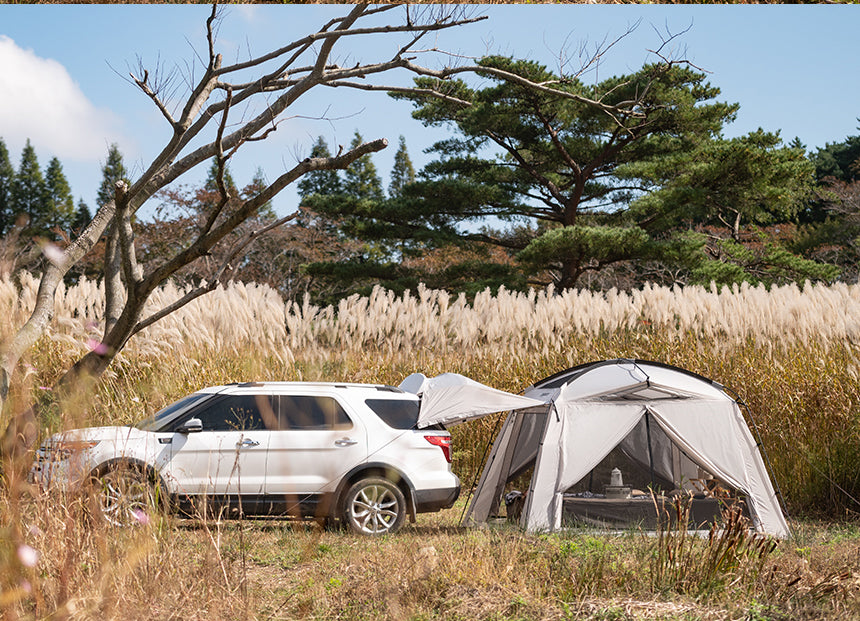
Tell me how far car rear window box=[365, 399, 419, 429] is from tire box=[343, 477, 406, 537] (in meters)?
0.58

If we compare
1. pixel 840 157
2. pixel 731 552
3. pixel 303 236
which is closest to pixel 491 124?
pixel 303 236

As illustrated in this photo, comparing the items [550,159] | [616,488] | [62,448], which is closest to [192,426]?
[62,448]

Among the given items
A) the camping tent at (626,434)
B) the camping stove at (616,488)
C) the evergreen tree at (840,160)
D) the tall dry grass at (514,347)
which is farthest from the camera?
the evergreen tree at (840,160)

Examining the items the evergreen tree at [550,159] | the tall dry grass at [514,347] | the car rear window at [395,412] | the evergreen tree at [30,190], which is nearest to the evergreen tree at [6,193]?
the evergreen tree at [30,190]

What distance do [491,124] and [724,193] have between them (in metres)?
6.99

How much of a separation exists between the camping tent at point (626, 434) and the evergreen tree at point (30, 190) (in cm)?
4103

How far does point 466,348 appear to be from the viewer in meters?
11.3

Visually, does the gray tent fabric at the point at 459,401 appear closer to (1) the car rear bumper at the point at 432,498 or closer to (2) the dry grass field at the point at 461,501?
(1) the car rear bumper at the point at 432,498

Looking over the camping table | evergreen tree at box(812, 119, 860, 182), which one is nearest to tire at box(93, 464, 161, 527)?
the camping table

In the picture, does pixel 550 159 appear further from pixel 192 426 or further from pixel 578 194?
pixel 192 426

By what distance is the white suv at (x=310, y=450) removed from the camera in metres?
7.41

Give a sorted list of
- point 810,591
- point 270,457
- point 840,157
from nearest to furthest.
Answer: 1. point 810,591
2. point 270,457
3. point 840,157

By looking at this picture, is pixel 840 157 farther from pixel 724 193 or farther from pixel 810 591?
pixel 810 591


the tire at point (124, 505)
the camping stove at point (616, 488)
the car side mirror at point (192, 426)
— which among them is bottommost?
the camping stove at point (616, 488)
